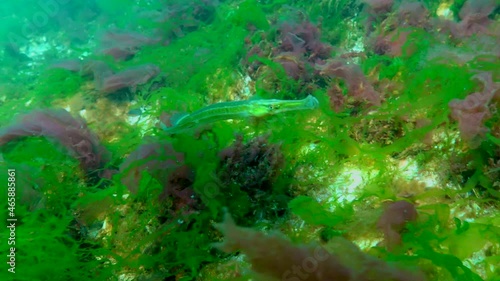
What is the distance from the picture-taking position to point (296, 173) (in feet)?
10.1

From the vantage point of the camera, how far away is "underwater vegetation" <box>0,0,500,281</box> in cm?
197

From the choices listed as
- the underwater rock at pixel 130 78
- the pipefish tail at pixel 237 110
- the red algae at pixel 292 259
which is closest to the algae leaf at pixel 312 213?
the red algae at pixel 292 259

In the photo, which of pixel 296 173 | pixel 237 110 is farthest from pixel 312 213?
pixel 237 110

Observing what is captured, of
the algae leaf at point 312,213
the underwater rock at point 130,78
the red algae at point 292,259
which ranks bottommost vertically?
the underwater rock at point 130,78

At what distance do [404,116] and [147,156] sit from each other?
277 centimetres

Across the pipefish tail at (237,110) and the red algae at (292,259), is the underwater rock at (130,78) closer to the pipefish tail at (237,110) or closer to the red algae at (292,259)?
the pipefish tail at (237,110)

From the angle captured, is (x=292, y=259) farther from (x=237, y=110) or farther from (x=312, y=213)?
(x=237, y=110)

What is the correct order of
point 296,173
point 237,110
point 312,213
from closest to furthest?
point 312,213 → point 237,110 → point 296,173

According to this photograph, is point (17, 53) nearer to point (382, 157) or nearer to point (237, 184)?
point (237, 184)

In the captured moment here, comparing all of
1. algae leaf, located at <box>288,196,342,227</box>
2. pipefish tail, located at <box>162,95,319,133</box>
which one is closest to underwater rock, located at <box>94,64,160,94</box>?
pipefish tail, located at <box>162,95,319,133</box>

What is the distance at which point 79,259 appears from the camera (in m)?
2.99

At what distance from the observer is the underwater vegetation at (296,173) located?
1.97 m

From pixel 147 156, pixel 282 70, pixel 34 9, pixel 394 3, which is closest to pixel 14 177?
pixel 147 156

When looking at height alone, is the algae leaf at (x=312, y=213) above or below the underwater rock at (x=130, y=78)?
above
